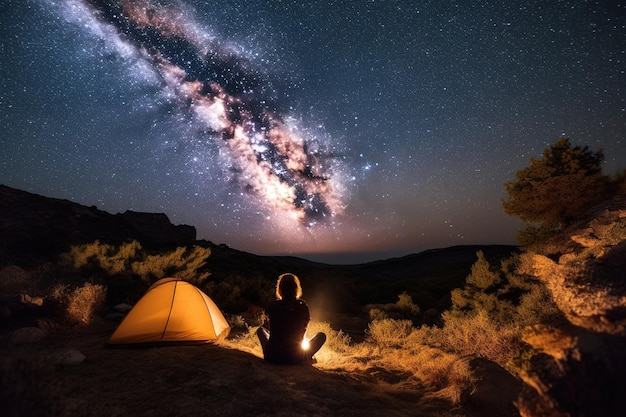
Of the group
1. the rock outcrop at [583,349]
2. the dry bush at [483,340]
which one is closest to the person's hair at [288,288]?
the dry bush at [483,340]

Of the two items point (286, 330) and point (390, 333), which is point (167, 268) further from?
point (286, 330)

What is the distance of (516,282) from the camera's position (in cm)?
1055

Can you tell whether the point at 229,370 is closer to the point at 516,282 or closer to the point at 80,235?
the point at 516,282

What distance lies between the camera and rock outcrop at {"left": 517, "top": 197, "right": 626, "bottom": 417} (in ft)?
8.72

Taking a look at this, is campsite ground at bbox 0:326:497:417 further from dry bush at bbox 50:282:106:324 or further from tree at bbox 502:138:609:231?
tree at bbox 502:138:609:231

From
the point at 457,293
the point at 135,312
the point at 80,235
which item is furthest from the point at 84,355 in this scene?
the point at 80,235

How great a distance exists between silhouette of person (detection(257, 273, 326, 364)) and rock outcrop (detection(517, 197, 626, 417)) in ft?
12.2

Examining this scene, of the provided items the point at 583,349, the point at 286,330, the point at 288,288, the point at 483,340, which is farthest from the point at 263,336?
the point at 583,349

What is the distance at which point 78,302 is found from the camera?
915 centimetres

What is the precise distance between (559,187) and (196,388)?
14.4 metres

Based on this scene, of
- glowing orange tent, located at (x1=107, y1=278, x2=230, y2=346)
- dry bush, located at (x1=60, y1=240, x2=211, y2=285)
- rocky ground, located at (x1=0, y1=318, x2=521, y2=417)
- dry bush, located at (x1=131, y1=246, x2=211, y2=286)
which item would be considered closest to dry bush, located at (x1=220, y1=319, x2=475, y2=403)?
rocky ground, located at (x1=0, y1=318, x2=521, y2=417)

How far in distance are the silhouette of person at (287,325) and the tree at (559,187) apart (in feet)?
38.8

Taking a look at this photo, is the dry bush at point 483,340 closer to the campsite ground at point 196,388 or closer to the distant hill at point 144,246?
the campsite ground at point 196,388

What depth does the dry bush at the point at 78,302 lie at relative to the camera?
8873mm
